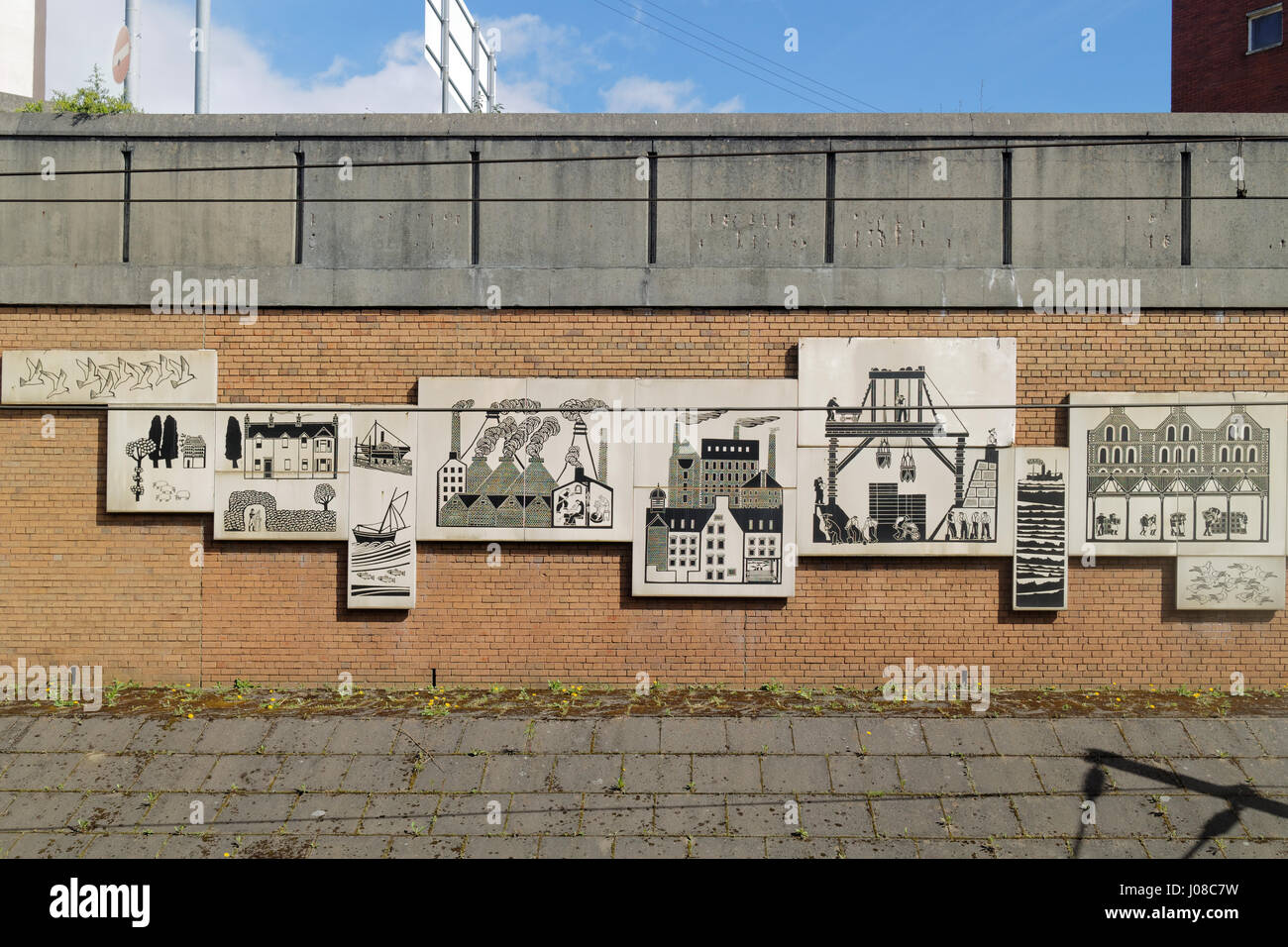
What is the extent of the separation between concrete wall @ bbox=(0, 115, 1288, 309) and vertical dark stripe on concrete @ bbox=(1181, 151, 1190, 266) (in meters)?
0.06

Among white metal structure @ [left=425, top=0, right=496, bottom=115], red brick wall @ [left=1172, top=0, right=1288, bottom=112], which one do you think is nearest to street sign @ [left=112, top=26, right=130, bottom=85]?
white metal structure @ [left=425, top=0, right=496, bottom=115]

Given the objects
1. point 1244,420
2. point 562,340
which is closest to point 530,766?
point 562,340

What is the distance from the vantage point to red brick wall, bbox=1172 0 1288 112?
21500 mm

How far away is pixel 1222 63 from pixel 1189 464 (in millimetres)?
18844

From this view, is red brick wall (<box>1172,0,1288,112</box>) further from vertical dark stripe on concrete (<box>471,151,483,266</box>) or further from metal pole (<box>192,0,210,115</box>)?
metal pole (<box>192,0,210,115</box>)

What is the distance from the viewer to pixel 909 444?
9.12 meters

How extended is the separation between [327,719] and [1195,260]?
9.67 meters

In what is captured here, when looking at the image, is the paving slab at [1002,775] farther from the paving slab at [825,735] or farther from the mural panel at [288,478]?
the mural panel at [288,478]

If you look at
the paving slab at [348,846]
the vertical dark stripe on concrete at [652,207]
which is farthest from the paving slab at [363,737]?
the vertical dark stripe on concrete at [652,207]

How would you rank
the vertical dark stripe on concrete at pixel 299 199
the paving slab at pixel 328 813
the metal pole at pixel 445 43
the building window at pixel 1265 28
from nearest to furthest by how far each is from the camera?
the paving slab at pixel 328 813 < the vertical dark stripe on concrete at pixel 299 199 < the metal pole at pixel 445 43 < the building window at pixel 1265 28

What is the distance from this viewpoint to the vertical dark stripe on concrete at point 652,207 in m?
9.41

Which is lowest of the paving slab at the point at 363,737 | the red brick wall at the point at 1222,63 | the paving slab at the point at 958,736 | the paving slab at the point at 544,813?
the paving slab at the point at 544,813

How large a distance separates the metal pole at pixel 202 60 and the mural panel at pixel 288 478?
757cm

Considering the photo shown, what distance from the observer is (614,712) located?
865cm
